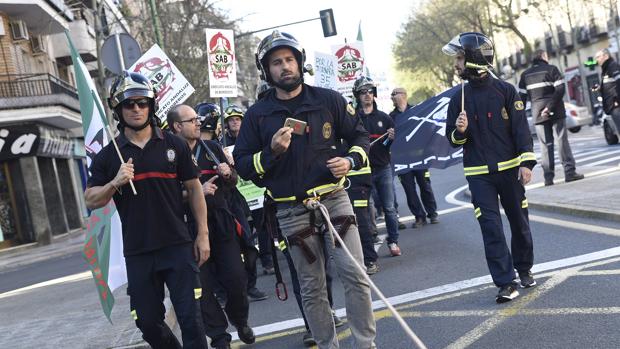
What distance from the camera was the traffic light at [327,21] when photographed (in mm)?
28172

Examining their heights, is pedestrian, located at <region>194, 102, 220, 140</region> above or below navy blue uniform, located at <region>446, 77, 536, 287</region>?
above

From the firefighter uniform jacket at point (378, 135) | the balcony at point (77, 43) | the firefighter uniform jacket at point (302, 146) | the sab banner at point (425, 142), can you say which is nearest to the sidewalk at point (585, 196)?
the sab banner at point (425, 142)

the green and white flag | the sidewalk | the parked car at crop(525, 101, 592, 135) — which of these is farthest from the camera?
the parked car at crop(525, 101, 592, 135)

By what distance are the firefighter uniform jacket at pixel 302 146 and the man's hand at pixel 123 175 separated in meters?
0.70

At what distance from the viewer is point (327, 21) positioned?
1109 inches

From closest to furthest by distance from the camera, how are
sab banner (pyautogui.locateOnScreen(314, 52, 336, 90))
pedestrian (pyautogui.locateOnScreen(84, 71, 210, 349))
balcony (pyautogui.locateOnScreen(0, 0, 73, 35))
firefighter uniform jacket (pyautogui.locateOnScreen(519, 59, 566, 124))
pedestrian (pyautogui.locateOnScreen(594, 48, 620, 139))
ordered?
pedestrian (pyautogui.locateOnScreen(84, 71, 210, 349)) < firefighter uniform jacket (pyautogui.locateOnScreen(519, 59, 566, 124)) < pedestrian (pyautogui.locateOnScreen(594, 48, 620, 139)) < sab banner (pyautogui.locateOnScreen(314, 52, 336, 90)) < balcony (pyautogui.locateOnScreen(0, 0, 73, 35))

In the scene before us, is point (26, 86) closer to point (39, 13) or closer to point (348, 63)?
point (39, 13)

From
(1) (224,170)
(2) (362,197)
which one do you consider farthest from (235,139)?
(1) (224,170)

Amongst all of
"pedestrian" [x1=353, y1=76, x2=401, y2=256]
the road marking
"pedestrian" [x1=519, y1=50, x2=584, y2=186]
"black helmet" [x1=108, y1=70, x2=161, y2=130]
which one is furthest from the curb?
the road marking

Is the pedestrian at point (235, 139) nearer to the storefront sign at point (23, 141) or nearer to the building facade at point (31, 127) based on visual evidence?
the building facade at point (31, 127)

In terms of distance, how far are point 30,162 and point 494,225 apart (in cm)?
2193

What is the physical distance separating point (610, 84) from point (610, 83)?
0.09 feet

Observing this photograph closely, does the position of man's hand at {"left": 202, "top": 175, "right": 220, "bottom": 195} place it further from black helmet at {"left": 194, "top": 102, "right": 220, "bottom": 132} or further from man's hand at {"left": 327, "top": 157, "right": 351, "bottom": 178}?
man's hand at {"left": 327, "top": 157, "right": 351, "bottom": 178}

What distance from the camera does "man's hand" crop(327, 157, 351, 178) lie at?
15.2ft
